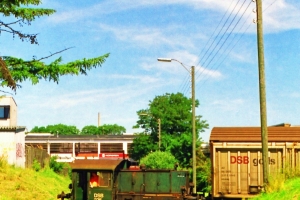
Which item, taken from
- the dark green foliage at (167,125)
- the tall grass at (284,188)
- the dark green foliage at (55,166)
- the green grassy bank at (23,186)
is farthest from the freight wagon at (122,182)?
the dark green foliage at (167,125)

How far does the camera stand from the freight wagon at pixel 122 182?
19.1 metres

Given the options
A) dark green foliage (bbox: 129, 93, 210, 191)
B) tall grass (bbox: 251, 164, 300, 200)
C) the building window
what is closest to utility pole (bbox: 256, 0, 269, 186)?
tall grass (bbox: 251, 164, 300, 200)

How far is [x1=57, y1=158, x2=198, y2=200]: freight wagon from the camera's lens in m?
19.1

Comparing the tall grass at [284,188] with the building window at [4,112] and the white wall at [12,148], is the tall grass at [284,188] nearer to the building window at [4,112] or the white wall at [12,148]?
the white wall at [12,148]

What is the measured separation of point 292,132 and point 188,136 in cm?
5460

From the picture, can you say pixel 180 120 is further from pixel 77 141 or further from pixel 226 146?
pixel 226 146

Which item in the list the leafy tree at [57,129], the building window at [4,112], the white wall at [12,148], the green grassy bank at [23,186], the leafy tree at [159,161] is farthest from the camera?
the leafy tree at [57,129]

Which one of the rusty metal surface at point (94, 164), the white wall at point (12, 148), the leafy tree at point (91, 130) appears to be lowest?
the rusty metal surface at point (94, 164)

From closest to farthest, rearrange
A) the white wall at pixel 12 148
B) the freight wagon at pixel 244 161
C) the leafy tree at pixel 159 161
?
the freight wagon at pixel 244 161 → the white wall at pixel 12 148 → the leafy tree at pixel 159 161

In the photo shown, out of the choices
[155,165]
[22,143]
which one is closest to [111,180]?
[22,143]

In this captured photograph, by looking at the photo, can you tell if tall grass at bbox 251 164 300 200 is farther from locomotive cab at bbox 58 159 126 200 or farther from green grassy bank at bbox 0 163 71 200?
green grassy bank at bbox 0 163 71 200

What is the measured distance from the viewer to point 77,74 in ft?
74.0

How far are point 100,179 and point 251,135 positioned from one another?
7.18 meters

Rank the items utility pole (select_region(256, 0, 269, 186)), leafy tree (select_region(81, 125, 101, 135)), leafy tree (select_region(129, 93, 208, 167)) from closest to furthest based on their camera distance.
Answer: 1. utility pole (select_region(256, 0, 269, 186))
2. leafy tree (select_region(129, 93, 208, 167))
3. leafy tree (select_region(81, 125, 101, 135))
